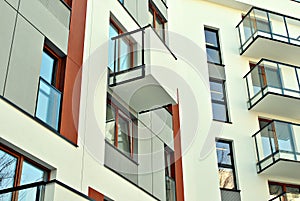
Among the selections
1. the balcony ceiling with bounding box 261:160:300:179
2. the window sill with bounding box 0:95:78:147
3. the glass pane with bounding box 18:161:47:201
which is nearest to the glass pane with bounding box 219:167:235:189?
the balcony ceiling with bounding box 261:160:300:179

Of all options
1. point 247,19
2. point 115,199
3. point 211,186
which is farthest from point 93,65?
point 247,19

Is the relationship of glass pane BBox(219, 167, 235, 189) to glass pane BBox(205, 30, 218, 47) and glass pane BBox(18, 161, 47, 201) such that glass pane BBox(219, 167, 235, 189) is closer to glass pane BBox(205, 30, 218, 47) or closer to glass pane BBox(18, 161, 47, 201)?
glass pane BBox(205, 30, 218, 47)

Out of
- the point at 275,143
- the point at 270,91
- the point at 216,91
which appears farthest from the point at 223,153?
the point at 270,91

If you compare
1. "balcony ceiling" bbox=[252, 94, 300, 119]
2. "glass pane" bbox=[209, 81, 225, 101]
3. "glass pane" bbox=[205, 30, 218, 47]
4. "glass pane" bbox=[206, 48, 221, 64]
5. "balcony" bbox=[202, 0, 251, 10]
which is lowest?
"balcony ceiling" bbox=[252, 94, 300, 119]

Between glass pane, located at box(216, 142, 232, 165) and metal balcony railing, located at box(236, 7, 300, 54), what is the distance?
4029 millimetres

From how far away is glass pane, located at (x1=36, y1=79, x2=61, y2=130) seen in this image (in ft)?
30.1

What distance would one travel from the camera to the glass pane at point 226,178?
1545 centimetres

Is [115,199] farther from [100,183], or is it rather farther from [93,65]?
[93,65]

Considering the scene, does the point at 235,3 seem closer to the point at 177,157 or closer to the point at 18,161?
the point at 177,157

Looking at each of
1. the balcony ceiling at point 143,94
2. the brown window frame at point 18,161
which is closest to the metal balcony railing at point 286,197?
the balcony ceiling at point 143,94

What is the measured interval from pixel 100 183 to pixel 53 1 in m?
4.00

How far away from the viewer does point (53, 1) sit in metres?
10.5

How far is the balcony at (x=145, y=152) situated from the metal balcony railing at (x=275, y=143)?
10.5ft

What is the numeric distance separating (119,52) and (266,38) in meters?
7.70
